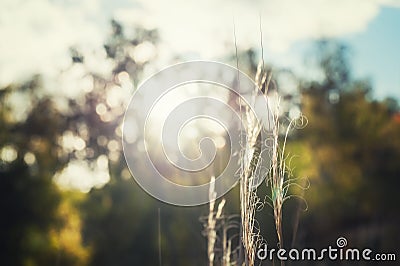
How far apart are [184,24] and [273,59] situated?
1517 millimetres

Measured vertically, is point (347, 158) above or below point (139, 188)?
above

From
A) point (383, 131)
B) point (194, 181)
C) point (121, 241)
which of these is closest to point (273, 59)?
point (194, 181)

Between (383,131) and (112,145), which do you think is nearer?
(383,131)

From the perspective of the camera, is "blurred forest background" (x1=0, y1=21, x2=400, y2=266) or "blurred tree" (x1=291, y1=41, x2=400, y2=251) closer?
"blurred forest background" (x1=0, y1=21, x2=400, y2=266)

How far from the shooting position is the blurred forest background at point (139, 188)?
1066cm

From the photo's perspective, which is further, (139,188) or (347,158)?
(347,158)

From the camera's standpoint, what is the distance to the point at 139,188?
11.6 meters

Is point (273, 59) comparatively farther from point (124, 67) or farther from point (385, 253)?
point (124, 67)

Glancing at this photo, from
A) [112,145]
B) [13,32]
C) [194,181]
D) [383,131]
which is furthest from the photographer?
[112,145]

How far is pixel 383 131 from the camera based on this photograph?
11.9m

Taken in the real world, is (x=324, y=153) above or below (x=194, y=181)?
above

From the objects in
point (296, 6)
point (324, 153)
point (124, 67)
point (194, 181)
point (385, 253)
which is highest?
point (124, 67)

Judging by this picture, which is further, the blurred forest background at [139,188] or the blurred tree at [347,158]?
the blurred tree at [347,158]

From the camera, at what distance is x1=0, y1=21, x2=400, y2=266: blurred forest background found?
10664mm
